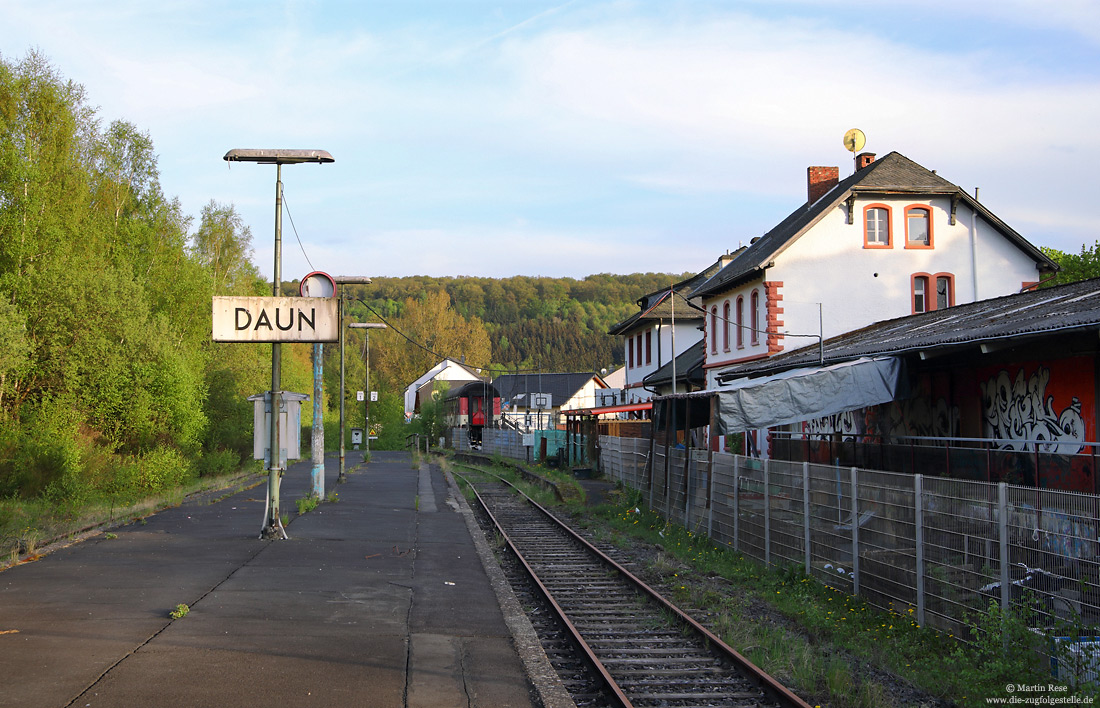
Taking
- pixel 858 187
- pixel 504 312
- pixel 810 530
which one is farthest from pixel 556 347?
pixel 810 530

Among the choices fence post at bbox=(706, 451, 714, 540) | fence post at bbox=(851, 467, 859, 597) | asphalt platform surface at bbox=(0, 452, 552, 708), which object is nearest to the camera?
asphalt platform surface at bbox=(0, 452, 552, 708)

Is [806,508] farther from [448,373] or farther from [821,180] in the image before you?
[448,373]

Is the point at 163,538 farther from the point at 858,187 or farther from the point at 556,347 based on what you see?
the point at 556,347

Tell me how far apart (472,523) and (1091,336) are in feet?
40.9

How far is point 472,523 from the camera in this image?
20.2 meters

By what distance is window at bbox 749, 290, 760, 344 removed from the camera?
32.5m

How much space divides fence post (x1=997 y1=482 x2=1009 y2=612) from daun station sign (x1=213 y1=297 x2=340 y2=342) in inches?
425

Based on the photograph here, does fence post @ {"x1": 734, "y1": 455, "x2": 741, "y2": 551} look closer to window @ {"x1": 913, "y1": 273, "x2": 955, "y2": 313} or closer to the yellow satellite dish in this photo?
window @ {"x1": 913, "y1": 273, "x2": 955, "y2": 313}

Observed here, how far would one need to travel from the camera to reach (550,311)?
129250 millimetres

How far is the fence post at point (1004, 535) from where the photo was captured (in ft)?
25.3

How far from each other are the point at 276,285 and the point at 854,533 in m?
10.4

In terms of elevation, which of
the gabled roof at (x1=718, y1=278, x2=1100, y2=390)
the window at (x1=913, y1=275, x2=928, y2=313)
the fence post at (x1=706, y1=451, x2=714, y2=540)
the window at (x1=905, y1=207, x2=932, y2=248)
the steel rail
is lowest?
the steel rail

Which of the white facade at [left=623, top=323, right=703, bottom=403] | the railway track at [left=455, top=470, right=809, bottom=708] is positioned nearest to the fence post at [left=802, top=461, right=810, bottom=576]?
the railway track at [left=455, top=470, right=809, bottom=708]

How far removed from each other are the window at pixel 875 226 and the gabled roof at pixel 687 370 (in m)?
9.82
